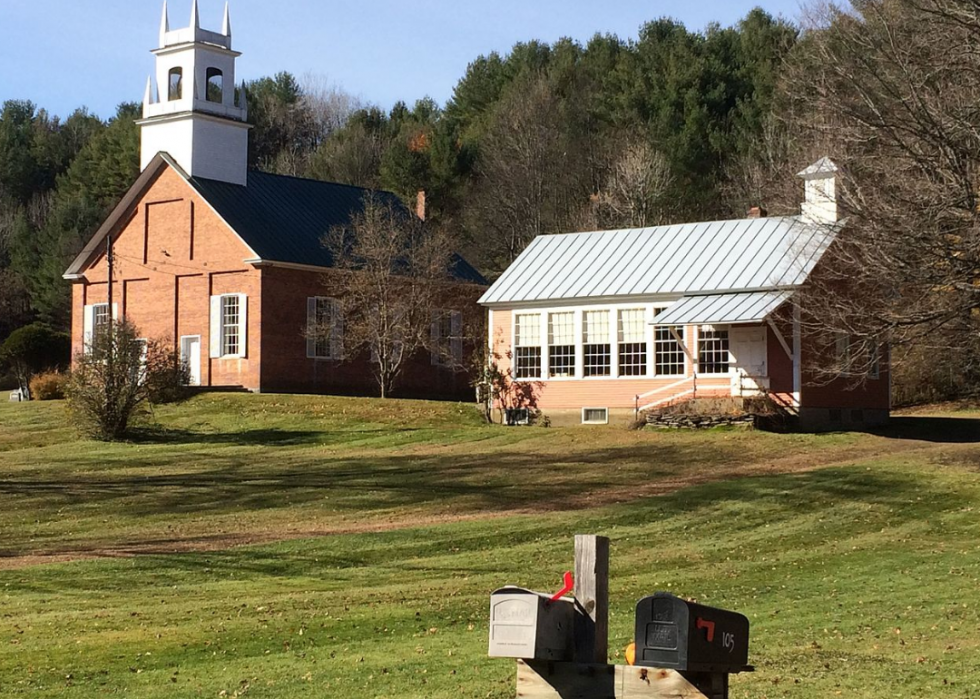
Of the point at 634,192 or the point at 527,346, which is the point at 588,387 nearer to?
the point at 527,346

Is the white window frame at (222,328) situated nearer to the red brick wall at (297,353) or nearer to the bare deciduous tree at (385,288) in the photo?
the red brick wall at (297,353)

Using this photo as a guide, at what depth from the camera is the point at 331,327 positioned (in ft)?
150

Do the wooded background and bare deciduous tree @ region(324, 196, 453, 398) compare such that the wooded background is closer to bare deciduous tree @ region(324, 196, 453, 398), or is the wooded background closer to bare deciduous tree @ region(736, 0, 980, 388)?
bare deciduous tree @ region(736, 0, 980, 388)

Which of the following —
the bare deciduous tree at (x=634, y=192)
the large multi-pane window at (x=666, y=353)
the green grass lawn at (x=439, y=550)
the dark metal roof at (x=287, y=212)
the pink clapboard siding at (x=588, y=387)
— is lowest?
the green grass lawn at (x=439, y=550)

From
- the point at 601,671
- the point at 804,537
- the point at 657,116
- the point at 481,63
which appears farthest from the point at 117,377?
the point at 481,63

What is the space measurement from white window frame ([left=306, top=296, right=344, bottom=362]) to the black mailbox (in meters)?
38.8

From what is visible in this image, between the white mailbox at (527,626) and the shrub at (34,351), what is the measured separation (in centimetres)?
4665

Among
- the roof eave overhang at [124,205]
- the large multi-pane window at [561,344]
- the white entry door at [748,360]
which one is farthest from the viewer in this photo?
the roof eave overhang at [124,205]

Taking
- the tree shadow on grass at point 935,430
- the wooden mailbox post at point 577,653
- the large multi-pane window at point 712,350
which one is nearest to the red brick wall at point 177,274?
the large multi-pane window at point 712,350

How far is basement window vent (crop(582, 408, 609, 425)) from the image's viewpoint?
3747cm

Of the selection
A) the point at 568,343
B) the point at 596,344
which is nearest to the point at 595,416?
the point at 596,344

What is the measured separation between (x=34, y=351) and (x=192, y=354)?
910 centimetres

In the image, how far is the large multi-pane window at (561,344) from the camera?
38.3 metres

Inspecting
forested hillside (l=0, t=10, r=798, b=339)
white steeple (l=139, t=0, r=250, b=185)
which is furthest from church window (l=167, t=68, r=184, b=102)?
forested hillside (l=0, t=10, r=798, b=339)
